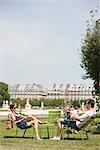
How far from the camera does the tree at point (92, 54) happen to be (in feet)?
60.9

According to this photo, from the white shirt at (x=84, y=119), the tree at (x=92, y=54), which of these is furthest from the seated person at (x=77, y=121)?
the tree at (x=92, y=54)

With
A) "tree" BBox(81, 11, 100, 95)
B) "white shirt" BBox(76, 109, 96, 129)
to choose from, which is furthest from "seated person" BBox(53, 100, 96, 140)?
"tree" BBox(81, 11, 100, 95)

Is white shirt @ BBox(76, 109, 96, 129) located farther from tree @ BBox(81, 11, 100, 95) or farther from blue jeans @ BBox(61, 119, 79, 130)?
tree @ BBox(81, 11, 100, 95)

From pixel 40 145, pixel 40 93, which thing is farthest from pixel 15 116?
pixel 40 93

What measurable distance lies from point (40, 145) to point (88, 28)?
1122 cm

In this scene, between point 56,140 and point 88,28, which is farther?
point 88,28

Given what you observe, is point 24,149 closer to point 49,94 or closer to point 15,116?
point 15,116

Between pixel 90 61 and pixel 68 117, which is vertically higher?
pixel 90 61

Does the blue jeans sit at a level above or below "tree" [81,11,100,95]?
below

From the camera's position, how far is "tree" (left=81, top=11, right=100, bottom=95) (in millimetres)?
18562

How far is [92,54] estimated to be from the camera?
20.5 meters

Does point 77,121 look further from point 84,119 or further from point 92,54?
point 92,54

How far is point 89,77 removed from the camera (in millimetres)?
24062

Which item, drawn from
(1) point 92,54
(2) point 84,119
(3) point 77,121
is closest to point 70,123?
(3) point 77,121
